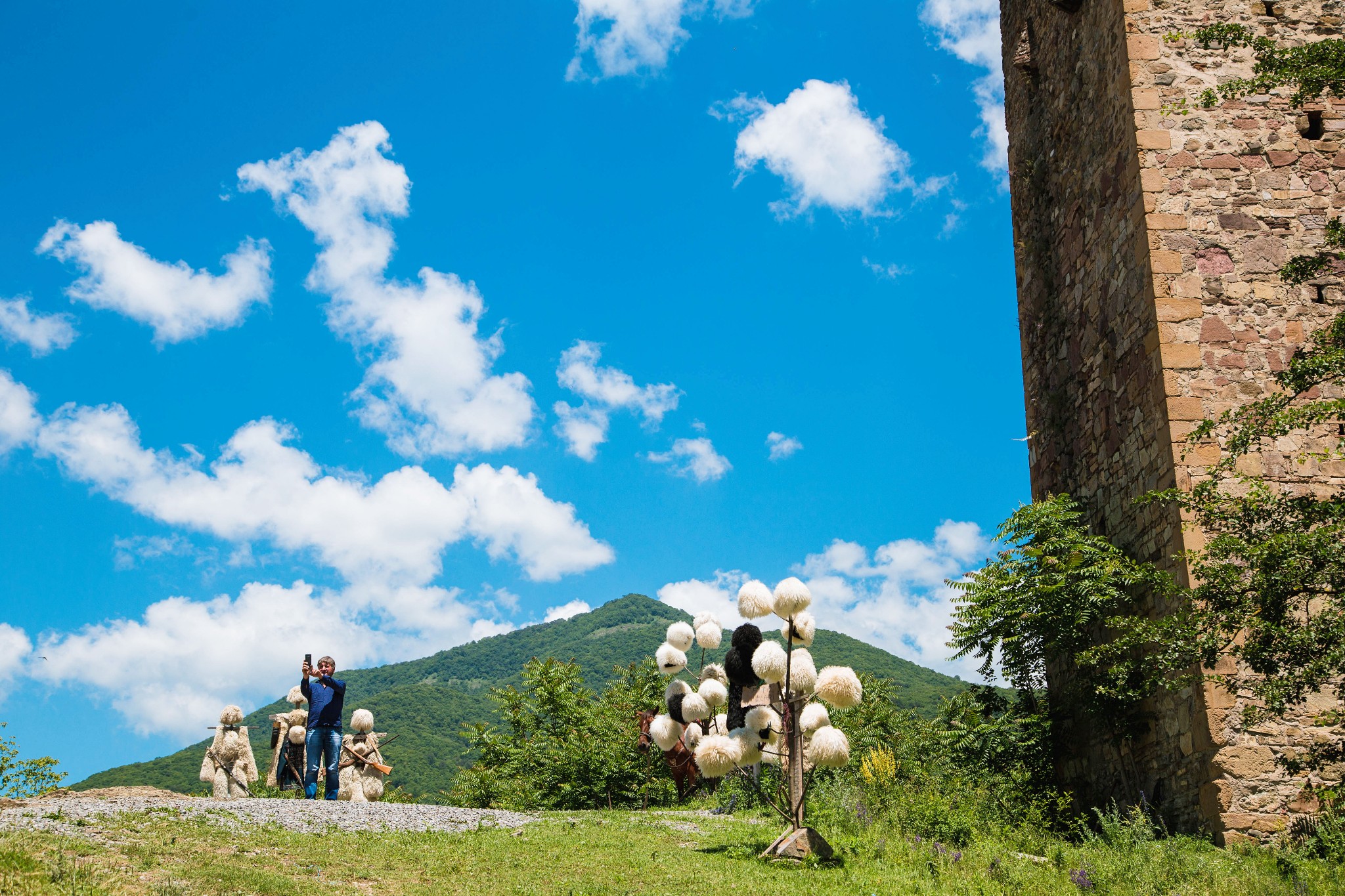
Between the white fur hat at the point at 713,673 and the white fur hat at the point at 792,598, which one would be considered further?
the white fur hat at the point at 713,673

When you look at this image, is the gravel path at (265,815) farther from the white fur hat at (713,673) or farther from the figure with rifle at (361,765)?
the figure with rifle at (361,765)

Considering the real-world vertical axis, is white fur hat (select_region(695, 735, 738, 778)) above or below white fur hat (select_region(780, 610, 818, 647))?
below

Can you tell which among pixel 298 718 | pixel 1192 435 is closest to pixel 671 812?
pixel 298 718

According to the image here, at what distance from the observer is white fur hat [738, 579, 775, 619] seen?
35.5ft

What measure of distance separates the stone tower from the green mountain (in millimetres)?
7760

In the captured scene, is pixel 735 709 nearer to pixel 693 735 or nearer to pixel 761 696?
pixel 761 696

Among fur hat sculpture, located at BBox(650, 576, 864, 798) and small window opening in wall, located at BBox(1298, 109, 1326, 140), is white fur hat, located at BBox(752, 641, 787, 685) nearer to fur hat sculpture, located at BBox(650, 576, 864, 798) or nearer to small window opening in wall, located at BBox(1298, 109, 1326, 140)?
fur hat sculpture, located at BBox(650, 576, 864, 798)

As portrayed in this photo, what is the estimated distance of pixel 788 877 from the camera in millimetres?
9352

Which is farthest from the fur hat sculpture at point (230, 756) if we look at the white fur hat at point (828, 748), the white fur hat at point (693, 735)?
the white fur hat at point (828, 748)

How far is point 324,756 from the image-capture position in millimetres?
14438

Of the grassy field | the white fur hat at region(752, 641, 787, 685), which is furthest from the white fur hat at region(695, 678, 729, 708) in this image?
Result: the grassy field

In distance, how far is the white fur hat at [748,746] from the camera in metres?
10.2

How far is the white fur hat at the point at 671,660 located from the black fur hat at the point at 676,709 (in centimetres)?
79

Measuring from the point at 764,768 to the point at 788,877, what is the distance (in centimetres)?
653
